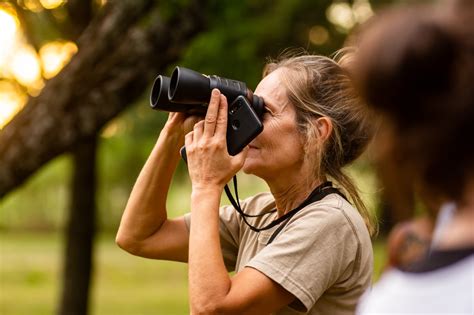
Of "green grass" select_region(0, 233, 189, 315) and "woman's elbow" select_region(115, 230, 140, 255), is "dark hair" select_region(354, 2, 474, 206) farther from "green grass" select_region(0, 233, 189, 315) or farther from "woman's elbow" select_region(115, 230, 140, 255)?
"green grass" select_region(0, 233, 189, 315)

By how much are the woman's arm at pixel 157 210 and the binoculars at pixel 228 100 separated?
16cm

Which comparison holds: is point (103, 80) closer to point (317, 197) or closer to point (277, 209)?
point (277, 209)

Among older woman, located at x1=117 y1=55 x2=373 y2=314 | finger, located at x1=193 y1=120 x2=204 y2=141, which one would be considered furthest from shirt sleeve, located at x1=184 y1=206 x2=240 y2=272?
finger, located at x1=193 y1=120 x2=204 y2=141

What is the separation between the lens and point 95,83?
545 centimetres

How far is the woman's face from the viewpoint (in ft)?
8.21

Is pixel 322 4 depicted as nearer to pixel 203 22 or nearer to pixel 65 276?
pixel 203 22

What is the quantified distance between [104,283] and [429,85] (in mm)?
13461

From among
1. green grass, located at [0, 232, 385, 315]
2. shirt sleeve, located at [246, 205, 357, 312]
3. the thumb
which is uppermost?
the thumb

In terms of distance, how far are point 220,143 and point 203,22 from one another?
3573 millimetres

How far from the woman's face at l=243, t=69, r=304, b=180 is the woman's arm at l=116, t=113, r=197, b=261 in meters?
0.33

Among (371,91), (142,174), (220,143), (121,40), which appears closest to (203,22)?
(121,40)

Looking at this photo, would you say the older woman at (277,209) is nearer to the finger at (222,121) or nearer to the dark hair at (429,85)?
the finger at (222,121)

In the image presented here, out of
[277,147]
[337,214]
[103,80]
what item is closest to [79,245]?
[103,80]

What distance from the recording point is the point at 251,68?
284 inches
